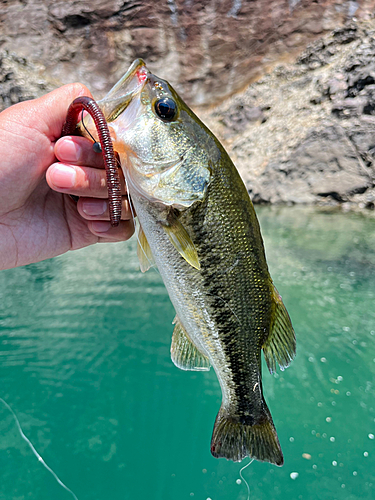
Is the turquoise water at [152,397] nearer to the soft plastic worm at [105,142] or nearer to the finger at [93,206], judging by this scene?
the finger at [93,206]

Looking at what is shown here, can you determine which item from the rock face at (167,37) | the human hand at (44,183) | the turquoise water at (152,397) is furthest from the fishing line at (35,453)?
the rock face at (167,37)

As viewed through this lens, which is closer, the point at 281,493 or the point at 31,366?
the point at 281,493

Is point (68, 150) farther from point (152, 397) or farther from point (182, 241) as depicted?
point (152, 397)

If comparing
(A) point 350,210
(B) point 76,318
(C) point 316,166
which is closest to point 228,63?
(C) point 316,166

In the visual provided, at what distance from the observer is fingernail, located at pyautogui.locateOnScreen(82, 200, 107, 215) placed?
1.52 meters

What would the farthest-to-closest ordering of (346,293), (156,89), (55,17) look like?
(55,17), (346,293), (156,89)

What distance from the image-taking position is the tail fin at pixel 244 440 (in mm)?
1362

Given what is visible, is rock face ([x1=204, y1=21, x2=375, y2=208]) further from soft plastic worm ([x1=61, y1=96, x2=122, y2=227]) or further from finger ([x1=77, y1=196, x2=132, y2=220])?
soft plastic worm ([x1=61, y1=96, x2=122, y2=227])

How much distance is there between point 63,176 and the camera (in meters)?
1.34

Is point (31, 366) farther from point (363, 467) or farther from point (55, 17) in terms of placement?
point (55, 17)

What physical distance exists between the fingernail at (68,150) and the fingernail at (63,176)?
0.12 ft

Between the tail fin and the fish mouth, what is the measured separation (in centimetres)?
128

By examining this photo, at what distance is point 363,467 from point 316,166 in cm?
566

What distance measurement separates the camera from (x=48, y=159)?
147cm
